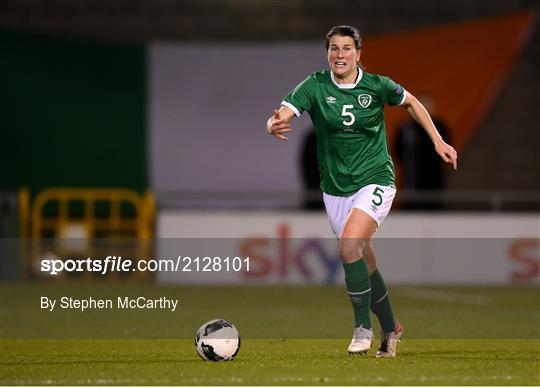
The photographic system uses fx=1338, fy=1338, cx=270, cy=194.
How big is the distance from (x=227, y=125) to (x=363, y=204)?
12.1 m

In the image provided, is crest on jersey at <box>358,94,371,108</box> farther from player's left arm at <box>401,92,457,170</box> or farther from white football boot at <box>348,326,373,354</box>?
white football boot at <box>348,326,373,354</box>

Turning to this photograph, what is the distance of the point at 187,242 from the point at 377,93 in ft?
33.1

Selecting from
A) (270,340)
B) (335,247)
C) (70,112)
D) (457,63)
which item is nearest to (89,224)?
(70,112)

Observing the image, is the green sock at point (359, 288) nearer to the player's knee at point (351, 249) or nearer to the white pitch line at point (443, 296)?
the player's knee at point (351, 249)

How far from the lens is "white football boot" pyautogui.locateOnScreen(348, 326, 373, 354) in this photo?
27.1 feet

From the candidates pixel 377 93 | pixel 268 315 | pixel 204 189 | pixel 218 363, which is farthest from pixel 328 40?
pixel 204 189

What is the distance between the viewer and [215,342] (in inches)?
317

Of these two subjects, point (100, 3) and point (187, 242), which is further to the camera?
point (100, 3)

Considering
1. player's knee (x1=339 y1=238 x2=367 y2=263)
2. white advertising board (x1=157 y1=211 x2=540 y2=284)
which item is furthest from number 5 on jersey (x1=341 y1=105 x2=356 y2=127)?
white advertising board (x1=157 y1=211 x2=540 y2=284)

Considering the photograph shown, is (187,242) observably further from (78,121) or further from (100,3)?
(100,3)

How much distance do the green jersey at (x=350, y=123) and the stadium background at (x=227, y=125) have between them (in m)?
9.79

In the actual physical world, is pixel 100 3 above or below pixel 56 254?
above

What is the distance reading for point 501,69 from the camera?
66.1ft

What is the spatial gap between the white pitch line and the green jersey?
6.52 meters
